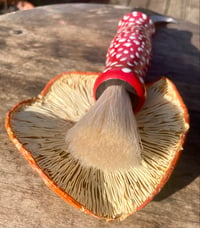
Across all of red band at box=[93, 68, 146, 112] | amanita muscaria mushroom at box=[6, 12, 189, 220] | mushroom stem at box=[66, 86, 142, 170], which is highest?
red band at box=[93, 68, 146, 112]

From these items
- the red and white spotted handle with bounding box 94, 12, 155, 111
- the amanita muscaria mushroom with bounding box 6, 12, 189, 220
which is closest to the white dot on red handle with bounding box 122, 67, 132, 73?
the red and white spotted handle with bounding box 94, 12, 155, 111

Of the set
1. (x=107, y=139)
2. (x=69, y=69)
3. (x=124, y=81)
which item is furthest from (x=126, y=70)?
(x=69, y=69)

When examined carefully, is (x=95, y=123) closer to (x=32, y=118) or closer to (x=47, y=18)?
(x=32, y=118)

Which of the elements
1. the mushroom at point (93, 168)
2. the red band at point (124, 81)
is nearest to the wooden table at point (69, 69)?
the mushroom at point (93, 168)

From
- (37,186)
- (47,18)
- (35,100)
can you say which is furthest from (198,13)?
(37,186)

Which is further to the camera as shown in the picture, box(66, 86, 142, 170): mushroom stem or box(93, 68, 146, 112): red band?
box(93, 68, 146, 112): red band

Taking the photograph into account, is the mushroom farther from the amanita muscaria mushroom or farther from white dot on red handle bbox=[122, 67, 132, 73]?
white dot on red handle bbox=[122, 67, 132, 73]

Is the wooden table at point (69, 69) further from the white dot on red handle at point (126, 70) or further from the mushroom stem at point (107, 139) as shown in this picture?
the white dot on red handle at point (126, 70)
